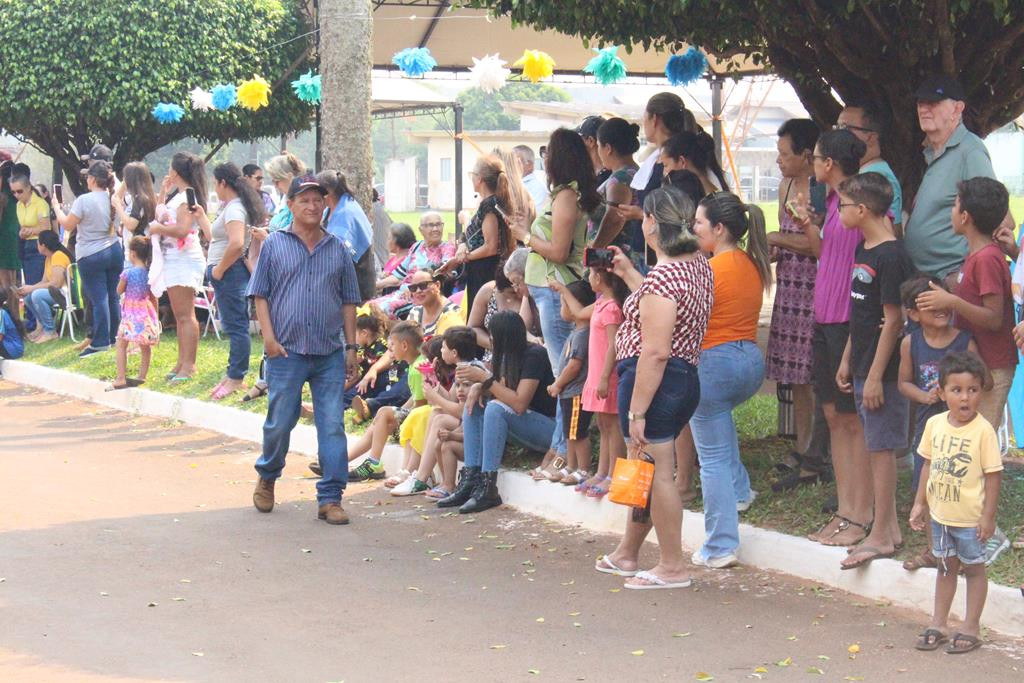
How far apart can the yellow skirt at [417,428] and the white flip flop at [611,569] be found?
2427 millimetres

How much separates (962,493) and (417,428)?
4.49 metres

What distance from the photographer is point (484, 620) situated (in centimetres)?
636

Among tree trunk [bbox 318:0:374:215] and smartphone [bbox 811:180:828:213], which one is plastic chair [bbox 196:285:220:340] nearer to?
tree trunk [bbox 318:0:374:215]

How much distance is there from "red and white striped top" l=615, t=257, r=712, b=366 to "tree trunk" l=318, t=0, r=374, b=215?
6.18m

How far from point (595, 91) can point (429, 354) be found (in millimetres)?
85510

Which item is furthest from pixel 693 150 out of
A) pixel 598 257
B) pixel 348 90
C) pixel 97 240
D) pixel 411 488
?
pixel 97 240

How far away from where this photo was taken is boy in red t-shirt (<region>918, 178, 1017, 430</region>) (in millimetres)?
6262

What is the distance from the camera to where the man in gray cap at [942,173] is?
6848mm

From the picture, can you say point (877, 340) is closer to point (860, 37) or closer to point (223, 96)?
point (860, 37)

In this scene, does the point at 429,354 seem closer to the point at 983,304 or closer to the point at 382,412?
the point at 382,412

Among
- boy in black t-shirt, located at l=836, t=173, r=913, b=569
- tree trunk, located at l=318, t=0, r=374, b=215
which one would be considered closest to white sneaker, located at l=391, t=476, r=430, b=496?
boy in black t-shirt, located at l=836, t=173, r=913, b=569

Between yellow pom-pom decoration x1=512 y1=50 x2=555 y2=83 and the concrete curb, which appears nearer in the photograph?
the concrete curb

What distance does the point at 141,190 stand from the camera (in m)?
14.4

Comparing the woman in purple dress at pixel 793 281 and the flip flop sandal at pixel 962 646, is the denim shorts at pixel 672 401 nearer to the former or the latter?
the woman in purple dress at pixel 793 281
